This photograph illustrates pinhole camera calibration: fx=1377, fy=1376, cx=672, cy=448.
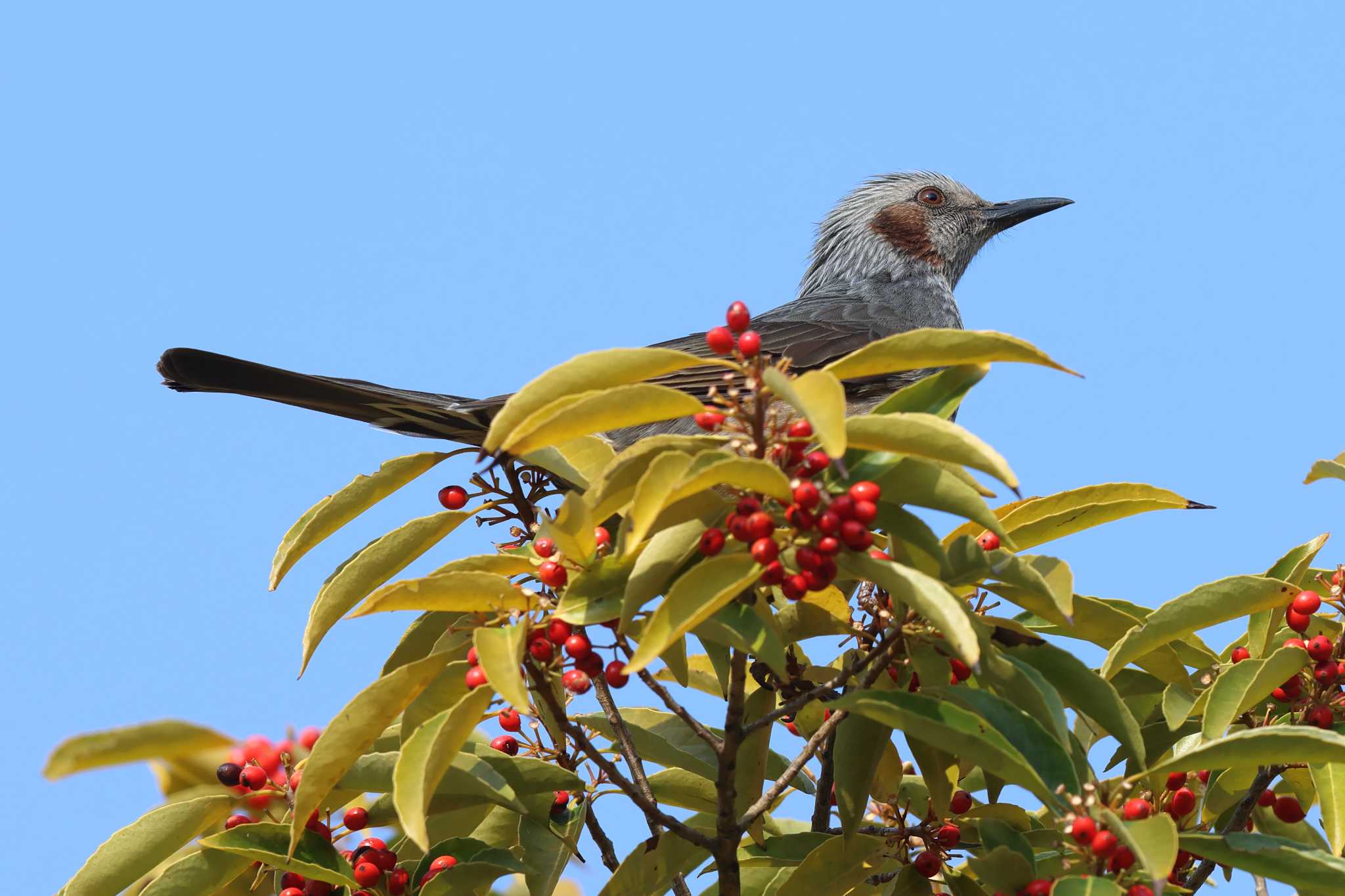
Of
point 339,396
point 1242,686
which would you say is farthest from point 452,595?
point 339,396

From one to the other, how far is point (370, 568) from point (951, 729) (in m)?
1.13

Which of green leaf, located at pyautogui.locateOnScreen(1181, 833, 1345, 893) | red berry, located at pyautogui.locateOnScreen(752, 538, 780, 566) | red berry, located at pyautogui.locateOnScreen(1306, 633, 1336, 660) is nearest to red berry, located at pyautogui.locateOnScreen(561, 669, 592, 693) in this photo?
red berry, located at pyautogui.locateOnScreen(752, 538, 780, 566)

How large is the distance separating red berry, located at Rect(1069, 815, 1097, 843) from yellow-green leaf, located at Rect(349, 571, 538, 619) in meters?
0.95

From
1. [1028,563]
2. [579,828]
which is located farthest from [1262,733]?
[579,828]

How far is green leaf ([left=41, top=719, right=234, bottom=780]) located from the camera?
2311 mm

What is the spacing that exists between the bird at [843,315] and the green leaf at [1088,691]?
188 cm

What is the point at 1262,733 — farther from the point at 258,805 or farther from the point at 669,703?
the point at 258,805

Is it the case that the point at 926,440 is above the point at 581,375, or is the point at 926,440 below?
below

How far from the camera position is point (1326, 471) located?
2.67 metres

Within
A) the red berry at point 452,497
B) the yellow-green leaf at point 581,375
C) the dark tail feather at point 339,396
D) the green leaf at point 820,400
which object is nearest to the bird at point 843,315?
the dark tail feather at point 339,396

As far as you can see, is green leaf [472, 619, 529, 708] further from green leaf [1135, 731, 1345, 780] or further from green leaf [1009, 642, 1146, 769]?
green leaf [1135, 731, 1345, 780]

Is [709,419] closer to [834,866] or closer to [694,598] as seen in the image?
[694,598]

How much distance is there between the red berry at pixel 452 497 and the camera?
2.96 meters

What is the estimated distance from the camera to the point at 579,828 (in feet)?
9.33
